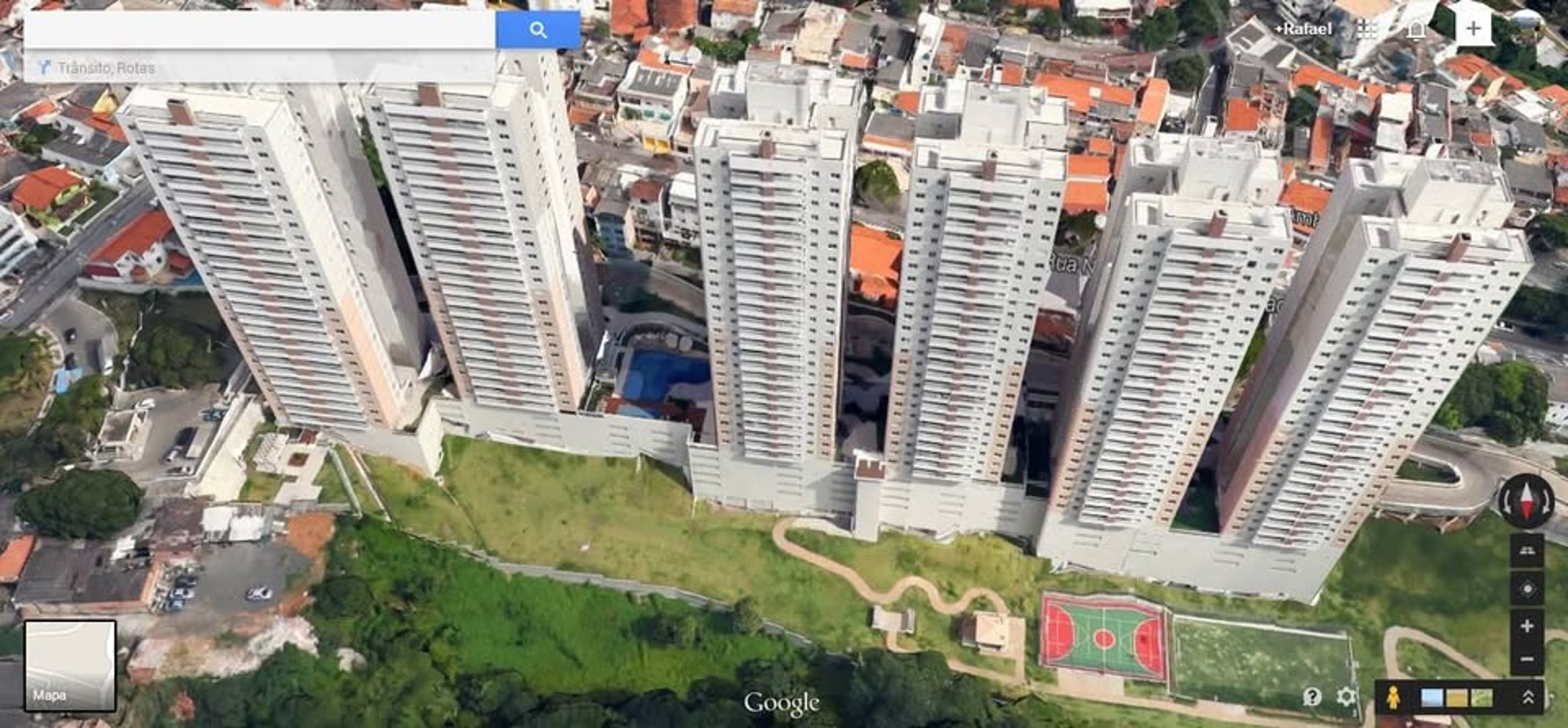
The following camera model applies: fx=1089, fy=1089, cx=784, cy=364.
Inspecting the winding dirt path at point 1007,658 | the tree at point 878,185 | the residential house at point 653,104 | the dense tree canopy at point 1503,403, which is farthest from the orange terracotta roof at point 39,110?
the dense tree canopy at point 1503,403

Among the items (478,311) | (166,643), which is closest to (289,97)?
(478,311)

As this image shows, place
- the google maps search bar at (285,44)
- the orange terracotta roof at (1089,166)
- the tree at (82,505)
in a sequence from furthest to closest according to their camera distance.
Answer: the orange terracotta roof at (1089,166), the tree at (82,505), the google maps search bar at (285,44)

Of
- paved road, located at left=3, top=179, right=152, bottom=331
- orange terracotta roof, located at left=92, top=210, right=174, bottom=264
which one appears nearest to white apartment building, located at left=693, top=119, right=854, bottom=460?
orange terracotta roof, located at left=92, top=210, right=174, bottom=264

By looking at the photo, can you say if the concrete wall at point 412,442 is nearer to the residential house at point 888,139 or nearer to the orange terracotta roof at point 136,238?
the orange terracotta roof at point 136,238

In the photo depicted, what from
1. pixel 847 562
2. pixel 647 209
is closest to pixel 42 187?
pixel 647 209

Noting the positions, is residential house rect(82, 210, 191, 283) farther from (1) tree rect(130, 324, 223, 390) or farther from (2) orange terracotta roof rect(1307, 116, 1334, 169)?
(2) orange terracotta roof rect(1307, 116, 1334, 169)

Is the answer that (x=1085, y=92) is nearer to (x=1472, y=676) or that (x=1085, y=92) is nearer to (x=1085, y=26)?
(x=1085, y=26)
